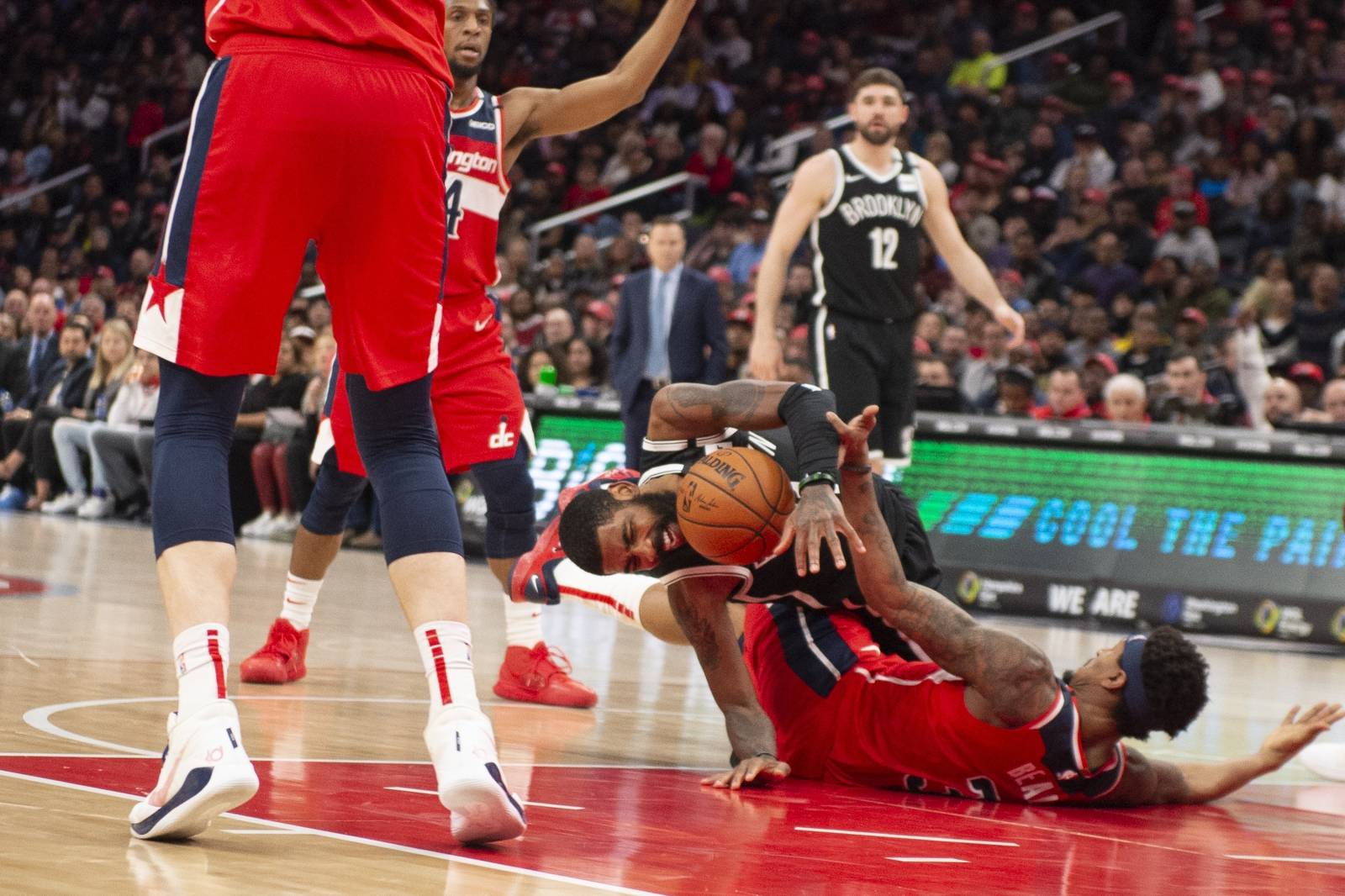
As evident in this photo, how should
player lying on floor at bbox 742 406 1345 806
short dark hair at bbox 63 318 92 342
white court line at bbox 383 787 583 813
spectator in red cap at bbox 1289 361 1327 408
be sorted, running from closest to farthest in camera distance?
white court line at bbox 383 787 583 813, player lying on floor at bbox 742 406 1345 806, spectator in red cap at bbox 1289 361 1327 408, short dark hair at bbox 63 318 92 342

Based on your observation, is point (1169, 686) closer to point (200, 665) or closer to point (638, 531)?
point (638, 531)

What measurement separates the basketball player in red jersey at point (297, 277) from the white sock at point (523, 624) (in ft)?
7.71

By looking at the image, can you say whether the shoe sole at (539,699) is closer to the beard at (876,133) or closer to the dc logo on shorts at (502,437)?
the dc logo on shorts at (502,437)

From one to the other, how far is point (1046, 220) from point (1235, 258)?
1.62m

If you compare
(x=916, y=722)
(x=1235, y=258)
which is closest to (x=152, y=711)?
(x=916, y=722)

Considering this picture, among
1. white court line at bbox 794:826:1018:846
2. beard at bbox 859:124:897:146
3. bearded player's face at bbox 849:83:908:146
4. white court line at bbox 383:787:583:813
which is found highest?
bearded player's face at bbox 849:83:908:146

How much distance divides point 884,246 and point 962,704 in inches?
149

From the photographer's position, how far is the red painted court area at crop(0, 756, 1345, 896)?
10.3ft

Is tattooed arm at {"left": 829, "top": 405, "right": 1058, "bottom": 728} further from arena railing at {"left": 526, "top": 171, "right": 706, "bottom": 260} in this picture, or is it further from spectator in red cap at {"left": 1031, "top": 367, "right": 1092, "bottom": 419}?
arena railing at {"left": 526, "top": 171, "right": 706, "bottom": 260}

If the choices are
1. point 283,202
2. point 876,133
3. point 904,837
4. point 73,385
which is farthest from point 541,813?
point 73,385

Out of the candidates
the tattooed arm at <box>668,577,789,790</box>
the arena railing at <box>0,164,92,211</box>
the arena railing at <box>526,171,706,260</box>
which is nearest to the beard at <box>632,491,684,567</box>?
the tattooed arm at <box>668,577,789,790</box>

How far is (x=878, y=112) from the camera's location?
762 centimetres

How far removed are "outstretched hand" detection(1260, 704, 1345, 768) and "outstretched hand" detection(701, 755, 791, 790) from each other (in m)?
1.29

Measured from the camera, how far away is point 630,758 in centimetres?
456
